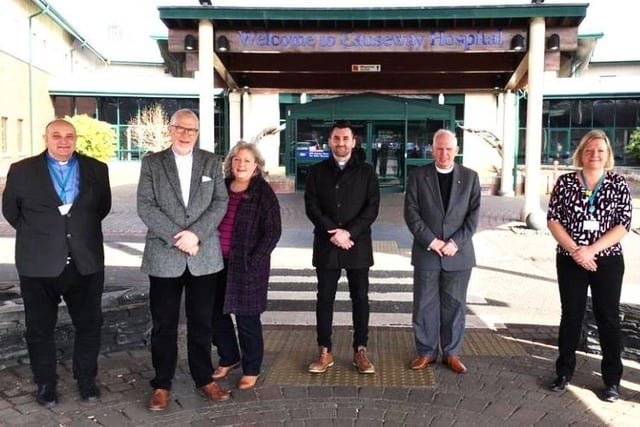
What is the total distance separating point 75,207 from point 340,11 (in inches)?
372

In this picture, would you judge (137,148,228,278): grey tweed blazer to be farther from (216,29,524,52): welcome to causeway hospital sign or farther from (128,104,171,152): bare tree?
(128,104,171,152): bare tree

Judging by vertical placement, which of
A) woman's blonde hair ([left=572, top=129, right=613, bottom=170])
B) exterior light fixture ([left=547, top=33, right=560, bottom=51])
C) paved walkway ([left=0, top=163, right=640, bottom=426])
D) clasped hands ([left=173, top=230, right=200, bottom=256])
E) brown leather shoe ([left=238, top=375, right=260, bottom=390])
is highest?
exterior light fixture ([left=547, top=33, right=560, bottom=51])

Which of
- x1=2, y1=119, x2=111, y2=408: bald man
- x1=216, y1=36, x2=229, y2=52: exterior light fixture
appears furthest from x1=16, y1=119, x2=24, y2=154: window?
x1=2, y1=119, x2=111, y2=408: bald man

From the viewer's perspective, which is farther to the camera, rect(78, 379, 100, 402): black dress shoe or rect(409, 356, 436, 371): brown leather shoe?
rect(409, 356, 436, 371): brown leather shoe

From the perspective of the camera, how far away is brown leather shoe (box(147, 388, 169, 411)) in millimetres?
4367

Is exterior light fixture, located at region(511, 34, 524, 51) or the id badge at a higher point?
exterior light fixture, located at region(511, 34, 524, 51)

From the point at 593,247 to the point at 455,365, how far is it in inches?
54.6

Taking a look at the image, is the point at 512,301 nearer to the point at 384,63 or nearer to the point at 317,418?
the point at 317,418

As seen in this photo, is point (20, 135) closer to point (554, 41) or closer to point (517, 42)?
point (517, 42)

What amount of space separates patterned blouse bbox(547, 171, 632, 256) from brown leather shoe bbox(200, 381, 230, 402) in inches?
100

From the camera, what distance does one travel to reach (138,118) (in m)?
34.1

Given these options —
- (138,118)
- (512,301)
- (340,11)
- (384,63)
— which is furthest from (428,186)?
(138,118)

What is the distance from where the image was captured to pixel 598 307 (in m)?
4.59

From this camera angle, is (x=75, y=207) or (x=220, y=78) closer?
(x=75, y=207)
